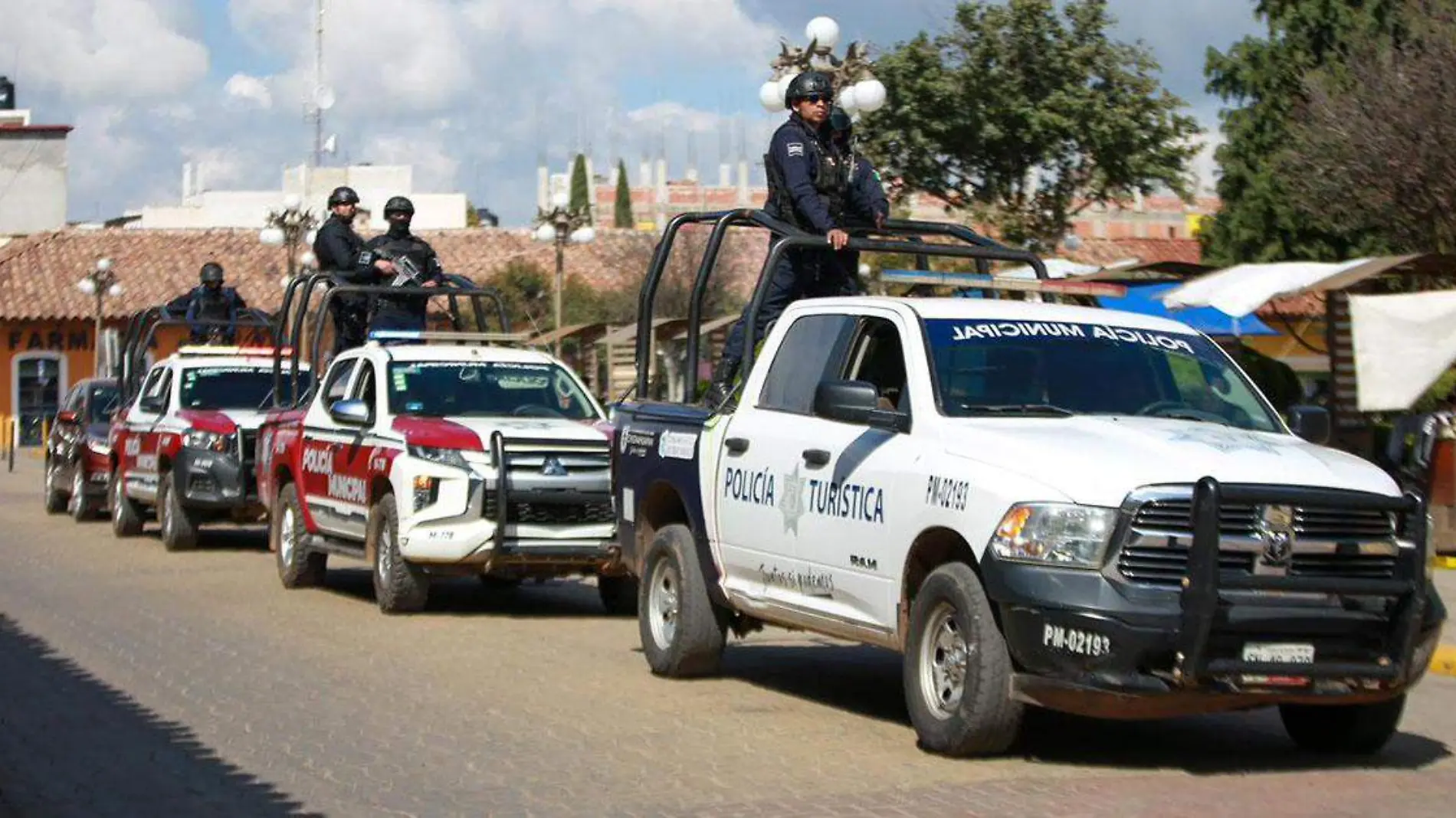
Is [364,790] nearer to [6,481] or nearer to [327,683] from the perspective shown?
[327,683]

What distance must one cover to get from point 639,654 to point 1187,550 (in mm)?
5376

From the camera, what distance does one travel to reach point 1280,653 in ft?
27.4

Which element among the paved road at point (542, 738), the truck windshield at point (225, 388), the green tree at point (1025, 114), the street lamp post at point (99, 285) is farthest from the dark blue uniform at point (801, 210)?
the street lamp post at point (99, 285)

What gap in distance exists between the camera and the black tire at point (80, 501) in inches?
1053

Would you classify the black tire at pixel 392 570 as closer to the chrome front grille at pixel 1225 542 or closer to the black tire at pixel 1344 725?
the black tire at pixel 1344 725

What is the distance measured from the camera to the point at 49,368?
68500 mm

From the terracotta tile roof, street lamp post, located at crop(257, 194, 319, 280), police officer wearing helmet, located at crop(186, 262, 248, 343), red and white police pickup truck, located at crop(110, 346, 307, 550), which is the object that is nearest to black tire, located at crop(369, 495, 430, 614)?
red and white police pickup truck, located at crop(110, 346, 307, 550)

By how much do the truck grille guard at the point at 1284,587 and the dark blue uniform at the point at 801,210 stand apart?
3862 mm

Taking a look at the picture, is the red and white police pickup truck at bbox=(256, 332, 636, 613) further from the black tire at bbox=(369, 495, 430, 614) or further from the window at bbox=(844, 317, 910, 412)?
the window at bbox=(844, 317, 910, 412)

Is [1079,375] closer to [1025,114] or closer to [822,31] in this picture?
[822,31]

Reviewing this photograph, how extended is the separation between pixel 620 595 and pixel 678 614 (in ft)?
14.3

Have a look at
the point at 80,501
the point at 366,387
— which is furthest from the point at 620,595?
the point at 80,501

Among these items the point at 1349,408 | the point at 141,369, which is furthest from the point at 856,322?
the point at 141,369

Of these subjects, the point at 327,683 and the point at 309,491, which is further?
the point at 309,491
